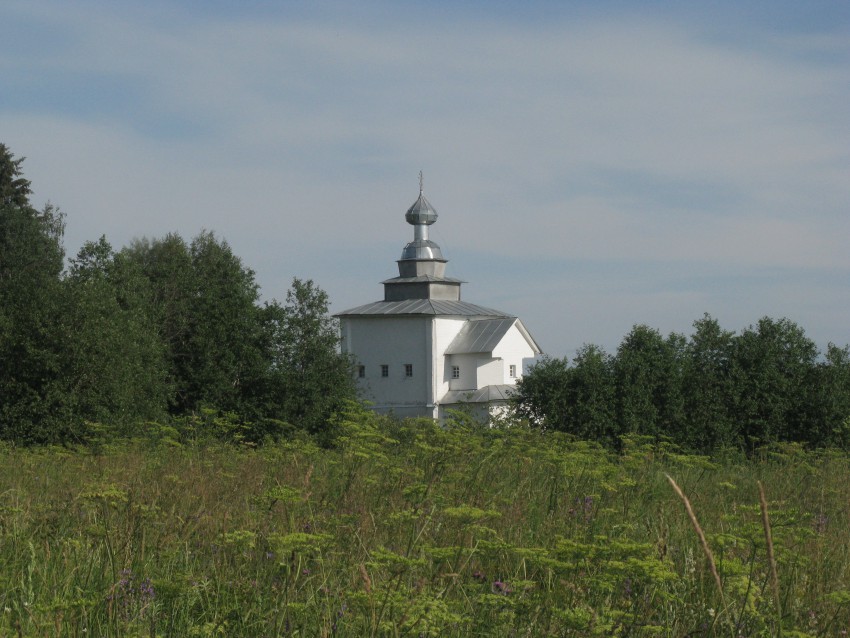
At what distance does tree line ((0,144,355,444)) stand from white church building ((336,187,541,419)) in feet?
40.5

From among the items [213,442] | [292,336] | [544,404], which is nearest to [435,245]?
[292,336]

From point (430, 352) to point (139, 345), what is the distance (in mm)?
27113

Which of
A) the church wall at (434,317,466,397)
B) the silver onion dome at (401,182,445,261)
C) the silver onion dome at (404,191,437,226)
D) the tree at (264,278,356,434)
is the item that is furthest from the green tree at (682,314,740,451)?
the silver onion dome at (404,191,437,226)

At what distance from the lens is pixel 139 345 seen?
1201 inches

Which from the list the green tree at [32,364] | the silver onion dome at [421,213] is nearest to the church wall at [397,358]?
the silver onion dome at [421,213]

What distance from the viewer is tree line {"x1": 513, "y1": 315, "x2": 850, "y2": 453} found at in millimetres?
29531

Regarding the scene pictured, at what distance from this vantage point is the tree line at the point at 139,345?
86.5 feet

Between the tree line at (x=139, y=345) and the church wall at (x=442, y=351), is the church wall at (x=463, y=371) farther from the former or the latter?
the tree line at (x=139, y=345)

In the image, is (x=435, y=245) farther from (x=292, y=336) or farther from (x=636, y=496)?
(x=636, y=496)

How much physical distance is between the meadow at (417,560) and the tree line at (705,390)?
21495 millimetres

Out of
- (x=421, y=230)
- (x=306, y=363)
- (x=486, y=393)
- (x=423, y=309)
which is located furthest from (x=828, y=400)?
(x=421, y=230)

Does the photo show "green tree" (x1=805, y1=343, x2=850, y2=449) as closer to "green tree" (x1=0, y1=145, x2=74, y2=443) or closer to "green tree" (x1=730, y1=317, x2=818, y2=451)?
"green tree" (x1=730, y1=317, x2=818, y2=451)

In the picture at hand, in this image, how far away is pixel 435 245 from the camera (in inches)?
2527

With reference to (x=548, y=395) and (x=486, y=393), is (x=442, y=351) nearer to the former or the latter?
(x=486, y=393)
